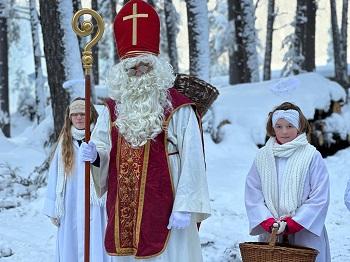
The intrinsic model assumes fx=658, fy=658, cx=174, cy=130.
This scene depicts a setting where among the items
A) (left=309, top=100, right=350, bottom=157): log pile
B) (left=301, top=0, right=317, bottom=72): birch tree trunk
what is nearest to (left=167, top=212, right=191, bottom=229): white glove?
(left=309, top=100, right=350, bottom=157): log pile

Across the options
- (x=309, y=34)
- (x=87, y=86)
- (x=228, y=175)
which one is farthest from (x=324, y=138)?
(x=87, y=86)

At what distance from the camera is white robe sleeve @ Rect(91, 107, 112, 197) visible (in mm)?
4688

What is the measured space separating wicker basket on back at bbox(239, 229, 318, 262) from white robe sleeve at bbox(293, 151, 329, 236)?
281 millimetres

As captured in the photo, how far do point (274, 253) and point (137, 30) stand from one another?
1819mm

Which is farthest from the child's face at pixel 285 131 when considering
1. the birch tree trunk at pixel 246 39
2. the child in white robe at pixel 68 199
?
the birch tree trunk at pixel 246 39

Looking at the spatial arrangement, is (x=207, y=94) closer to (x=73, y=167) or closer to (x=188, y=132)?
(x=188, y=132)

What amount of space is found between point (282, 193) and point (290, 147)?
341mm

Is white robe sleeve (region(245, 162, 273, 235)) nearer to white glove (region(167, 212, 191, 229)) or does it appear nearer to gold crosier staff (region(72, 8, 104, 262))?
white glove (region(167, 212, 191, 229))

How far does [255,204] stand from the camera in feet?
16.0

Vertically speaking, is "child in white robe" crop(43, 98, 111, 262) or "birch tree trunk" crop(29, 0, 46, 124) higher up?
"birch tree trunk" crop(29, 0, 46, 124)

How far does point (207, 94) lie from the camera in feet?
16.5

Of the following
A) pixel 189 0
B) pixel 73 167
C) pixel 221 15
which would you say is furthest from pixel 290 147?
pixel 221 15

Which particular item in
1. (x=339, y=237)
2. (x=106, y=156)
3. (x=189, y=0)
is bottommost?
(x=339, y=237)

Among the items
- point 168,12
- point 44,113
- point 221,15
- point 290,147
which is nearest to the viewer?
point 290,147
